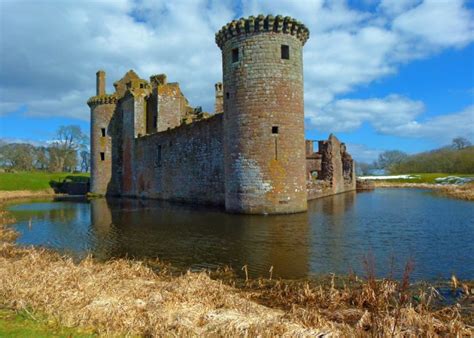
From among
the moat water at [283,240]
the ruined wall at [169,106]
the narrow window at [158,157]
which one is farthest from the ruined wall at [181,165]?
the moat water at [283,240]

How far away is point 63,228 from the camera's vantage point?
1459cm

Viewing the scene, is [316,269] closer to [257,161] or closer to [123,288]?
[123,288]

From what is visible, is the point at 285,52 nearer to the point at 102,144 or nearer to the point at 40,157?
the point at 102,144

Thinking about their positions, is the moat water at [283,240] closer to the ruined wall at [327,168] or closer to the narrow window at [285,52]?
the narrow window at [285,52]

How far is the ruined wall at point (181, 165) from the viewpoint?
70.3ft

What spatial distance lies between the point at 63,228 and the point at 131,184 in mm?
18463

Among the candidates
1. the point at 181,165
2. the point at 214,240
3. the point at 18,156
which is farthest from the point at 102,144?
the point at 18,156

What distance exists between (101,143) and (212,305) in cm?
3174

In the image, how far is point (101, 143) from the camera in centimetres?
3484

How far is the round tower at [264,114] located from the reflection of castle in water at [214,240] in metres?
1.20

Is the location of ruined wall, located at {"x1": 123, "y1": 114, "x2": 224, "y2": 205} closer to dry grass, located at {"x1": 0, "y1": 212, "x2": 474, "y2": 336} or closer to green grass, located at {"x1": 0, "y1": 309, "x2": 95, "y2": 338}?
dry grass, located at {"x1": 0, "y1": 212, "x2": 474, "y2": 336}

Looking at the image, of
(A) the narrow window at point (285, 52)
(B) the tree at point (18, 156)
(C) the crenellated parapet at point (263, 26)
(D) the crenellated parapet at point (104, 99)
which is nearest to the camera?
A: (C) the crenellated parapet at point (263, 26)

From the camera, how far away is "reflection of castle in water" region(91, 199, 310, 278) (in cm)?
898

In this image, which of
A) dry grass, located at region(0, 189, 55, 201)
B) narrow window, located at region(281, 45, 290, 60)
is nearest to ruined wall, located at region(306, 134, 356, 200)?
narrow window, located at region(281, 45, 290, 60)
